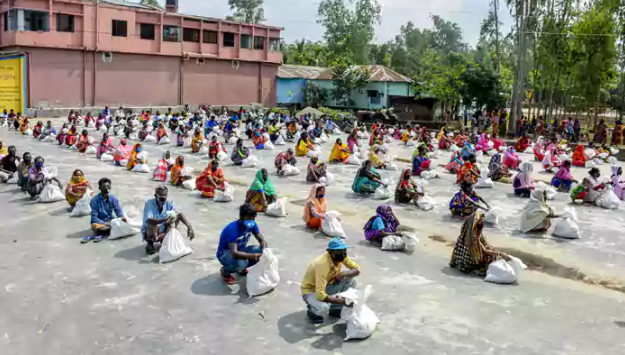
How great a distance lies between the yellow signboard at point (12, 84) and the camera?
32.8m

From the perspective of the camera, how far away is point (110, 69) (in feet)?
117

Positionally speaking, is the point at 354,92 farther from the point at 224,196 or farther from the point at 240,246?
the point at 240,246

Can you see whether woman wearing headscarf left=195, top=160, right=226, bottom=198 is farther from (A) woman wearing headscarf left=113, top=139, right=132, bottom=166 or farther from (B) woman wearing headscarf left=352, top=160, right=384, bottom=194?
(A) woman wearing headscarf left=113, top=139, right=132, bottom=166

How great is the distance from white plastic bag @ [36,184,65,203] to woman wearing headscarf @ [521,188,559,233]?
8496 mm

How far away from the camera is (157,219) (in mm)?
7969

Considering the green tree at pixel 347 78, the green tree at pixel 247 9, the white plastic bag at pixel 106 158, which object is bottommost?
the white plastic bag at pixel 106 158

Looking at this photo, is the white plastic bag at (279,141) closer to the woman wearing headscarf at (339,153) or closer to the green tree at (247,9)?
the woman wearing headscarf at (339,153)

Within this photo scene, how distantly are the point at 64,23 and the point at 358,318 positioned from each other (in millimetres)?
32964

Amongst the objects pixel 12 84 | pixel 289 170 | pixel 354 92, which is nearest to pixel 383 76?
pixel 354 92

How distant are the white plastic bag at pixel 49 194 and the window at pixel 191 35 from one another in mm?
29505

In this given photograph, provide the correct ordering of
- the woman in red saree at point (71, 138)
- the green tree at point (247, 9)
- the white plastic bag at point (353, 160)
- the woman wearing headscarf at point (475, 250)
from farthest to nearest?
the green tree at point (247, 9)
the woman in red saree at point (71, 138)
the white plastic bag at point (353, 160)
the woman wearing headscarf at point (475, 250)

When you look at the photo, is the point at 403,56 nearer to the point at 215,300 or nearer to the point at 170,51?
the point at 170,51

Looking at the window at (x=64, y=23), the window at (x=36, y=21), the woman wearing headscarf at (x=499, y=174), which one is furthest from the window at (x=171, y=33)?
the woman wearing headscarf at (x=499, y=174)

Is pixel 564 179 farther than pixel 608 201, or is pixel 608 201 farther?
pixel 564 179
